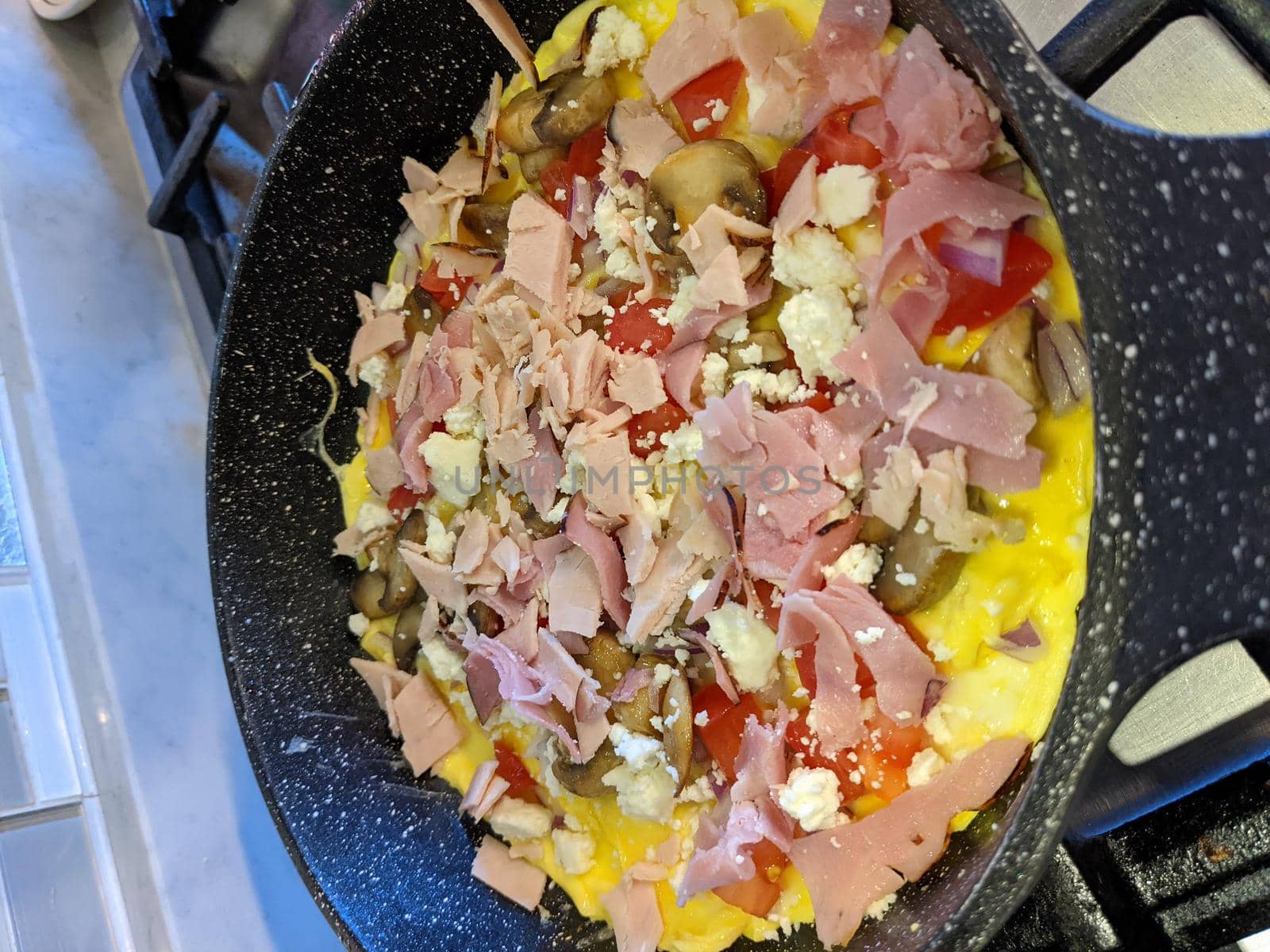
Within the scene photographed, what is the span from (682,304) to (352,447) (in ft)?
2.24

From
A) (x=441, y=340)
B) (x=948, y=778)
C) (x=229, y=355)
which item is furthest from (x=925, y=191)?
(x=229, y=355)

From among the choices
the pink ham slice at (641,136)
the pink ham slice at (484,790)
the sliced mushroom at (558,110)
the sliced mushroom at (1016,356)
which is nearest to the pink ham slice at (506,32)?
the sliced mushroom at (558,110)

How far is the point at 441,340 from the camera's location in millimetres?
1258

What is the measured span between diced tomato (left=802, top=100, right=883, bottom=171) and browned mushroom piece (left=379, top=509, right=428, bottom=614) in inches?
29.2

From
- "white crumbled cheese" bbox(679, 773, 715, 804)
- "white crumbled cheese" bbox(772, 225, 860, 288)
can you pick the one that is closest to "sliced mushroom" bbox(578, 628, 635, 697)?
"white crumbled cheese" bbox(679, 773, 715, 804)

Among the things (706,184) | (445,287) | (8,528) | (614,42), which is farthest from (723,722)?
(8,528)

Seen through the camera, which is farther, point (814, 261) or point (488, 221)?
point (488, 221)

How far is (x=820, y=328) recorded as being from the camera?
907mm

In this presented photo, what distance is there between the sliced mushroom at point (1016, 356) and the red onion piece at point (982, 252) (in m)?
0.04

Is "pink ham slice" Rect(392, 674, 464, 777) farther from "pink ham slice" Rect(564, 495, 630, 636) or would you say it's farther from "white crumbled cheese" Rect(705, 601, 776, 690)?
"white crumbled cheese" Rect(705, 601, 776, 690)

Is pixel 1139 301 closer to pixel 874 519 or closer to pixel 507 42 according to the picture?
pixel 874 519

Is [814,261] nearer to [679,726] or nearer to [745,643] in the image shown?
[745,643]

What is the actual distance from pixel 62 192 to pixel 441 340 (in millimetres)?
1018

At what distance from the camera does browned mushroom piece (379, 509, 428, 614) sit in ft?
4.27
